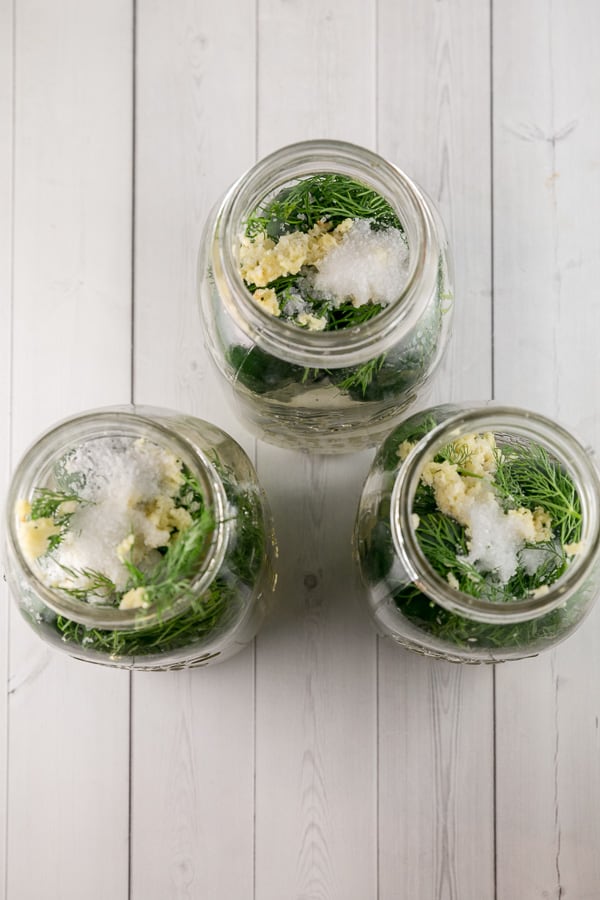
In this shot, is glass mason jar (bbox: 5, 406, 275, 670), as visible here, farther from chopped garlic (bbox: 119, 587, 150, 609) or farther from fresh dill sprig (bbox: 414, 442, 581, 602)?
fresh dill sprig (bbox: 414, 442, 581, 602)

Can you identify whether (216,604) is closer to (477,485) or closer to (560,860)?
(477,485)

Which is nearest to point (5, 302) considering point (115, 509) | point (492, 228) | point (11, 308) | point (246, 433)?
point (11, 308)

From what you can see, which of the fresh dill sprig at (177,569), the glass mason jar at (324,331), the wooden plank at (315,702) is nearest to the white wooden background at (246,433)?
the wooden plank at (315,702)

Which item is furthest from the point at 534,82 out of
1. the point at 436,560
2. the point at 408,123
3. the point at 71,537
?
the point at 71,537

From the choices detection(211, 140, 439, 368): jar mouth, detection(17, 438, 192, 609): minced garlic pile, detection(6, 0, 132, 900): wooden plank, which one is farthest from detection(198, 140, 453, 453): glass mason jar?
detection(6, 0, 132, 900): wooden plank

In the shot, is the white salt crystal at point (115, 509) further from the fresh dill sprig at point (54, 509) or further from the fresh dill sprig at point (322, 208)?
the fresh dill sprig at point (322, 208)

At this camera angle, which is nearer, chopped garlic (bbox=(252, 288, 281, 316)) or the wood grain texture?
chopped garlic (bbox=(252, 288, 281, 316))
